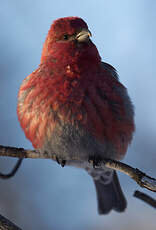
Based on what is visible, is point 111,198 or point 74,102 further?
point 111,198

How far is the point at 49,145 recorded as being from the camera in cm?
392

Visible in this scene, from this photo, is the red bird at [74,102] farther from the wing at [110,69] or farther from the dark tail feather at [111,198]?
the dark tail feather at [111,198]

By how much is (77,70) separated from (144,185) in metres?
1.42

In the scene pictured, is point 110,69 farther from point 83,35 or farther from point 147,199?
point 147,199

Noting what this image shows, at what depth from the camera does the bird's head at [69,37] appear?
13.2 feet

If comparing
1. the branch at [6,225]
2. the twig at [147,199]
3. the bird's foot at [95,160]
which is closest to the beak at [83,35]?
the bird's foot at [95,160]

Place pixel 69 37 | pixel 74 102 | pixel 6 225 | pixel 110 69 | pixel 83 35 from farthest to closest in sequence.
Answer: pixel 110 69 < pixel 69 37 < pixel 83 35 < pixel 74 102 < pixel 6 225

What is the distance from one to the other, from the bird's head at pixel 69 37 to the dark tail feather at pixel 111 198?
83.1 inches

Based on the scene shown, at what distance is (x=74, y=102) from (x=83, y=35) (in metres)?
0.73

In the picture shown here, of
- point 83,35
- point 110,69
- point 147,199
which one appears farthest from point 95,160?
point 83,35

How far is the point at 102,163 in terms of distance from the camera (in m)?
3.76

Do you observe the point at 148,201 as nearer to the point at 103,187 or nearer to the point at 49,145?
the point at 49,145

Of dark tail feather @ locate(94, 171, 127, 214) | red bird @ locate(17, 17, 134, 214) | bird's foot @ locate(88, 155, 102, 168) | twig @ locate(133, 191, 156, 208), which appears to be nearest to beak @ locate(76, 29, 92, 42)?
red bird @ locate(17, 17, 134, 214)

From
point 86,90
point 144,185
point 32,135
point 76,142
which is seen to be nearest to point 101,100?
point 86,90
